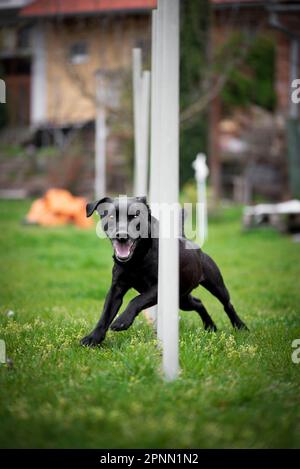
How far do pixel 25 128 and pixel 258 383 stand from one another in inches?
1079

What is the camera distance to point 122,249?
4.08 m

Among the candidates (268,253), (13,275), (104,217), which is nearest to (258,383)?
(104,217)

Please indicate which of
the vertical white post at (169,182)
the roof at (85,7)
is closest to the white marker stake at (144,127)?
the vertical white post at (169,182)

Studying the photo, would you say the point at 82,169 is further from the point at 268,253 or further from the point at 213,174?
the point at 268,253

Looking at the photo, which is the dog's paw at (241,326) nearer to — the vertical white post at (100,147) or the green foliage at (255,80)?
the vertical white post at (100,147)

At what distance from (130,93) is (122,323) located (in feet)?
49.7

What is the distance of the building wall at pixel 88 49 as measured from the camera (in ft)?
84.3

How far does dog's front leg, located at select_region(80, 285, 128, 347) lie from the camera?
13.9ft

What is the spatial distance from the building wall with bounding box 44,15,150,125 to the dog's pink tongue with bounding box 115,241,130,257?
71.6 feet

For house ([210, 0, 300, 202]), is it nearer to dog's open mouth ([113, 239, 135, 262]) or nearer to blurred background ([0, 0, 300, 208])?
blurred background ([0, 0, 300, 208])

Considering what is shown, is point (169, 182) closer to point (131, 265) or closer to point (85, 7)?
point (131, 265)

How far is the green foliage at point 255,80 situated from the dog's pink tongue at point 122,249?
21.4 meters
